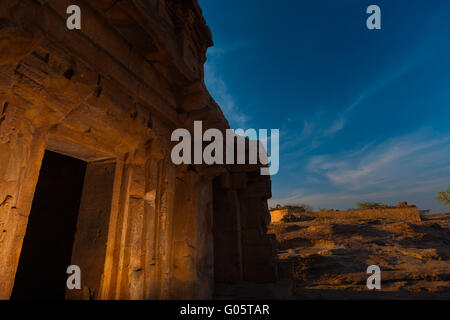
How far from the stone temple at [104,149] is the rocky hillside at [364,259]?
10.7 ft

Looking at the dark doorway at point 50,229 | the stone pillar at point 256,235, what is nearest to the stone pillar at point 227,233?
the stone pillar at point 256,235

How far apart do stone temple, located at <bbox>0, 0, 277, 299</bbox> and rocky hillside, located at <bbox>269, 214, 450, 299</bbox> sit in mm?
3252

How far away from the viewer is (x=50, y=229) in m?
4.33

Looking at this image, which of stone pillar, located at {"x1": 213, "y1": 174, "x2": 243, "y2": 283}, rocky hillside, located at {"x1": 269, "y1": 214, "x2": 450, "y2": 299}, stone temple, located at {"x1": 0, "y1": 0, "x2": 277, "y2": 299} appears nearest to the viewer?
stone temple, located at {"x1": 0, "y1": 0, "x2": 277, "y2": 299}

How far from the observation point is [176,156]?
3.67 meters

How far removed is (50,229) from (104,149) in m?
2.68

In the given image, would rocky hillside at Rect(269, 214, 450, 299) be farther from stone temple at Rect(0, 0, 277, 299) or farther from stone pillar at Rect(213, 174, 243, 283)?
stone temple at Rect(0, 0, 277, 299)

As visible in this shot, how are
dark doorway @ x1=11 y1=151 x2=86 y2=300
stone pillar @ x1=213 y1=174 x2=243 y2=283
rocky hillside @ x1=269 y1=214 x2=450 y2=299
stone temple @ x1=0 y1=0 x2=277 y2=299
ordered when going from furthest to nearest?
rocky hillside @ x1=269 y1=214 x2=450 y2=299 → stone pillar @ x1=213 y1=174 x2=243 y2=283 → dark doorway @ x1=11 y1=151 x2=86 y2=300 → stone temple @ x1=0 y1=0 x2=277 y2=299

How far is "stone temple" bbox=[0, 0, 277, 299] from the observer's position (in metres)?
1.78

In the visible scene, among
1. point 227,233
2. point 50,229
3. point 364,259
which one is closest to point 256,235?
point 227,233

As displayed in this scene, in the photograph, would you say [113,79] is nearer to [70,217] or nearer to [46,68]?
[46,68]

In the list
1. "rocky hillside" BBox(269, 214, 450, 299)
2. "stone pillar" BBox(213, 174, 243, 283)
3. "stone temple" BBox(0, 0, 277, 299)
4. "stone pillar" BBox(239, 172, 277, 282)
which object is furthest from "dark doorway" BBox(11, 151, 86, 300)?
"rocky hillside" BBox(269, 214, 450, 299)

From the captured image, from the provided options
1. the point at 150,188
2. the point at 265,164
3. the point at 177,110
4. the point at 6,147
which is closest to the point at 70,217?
the point at 150,188

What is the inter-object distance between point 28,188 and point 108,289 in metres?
1.30
